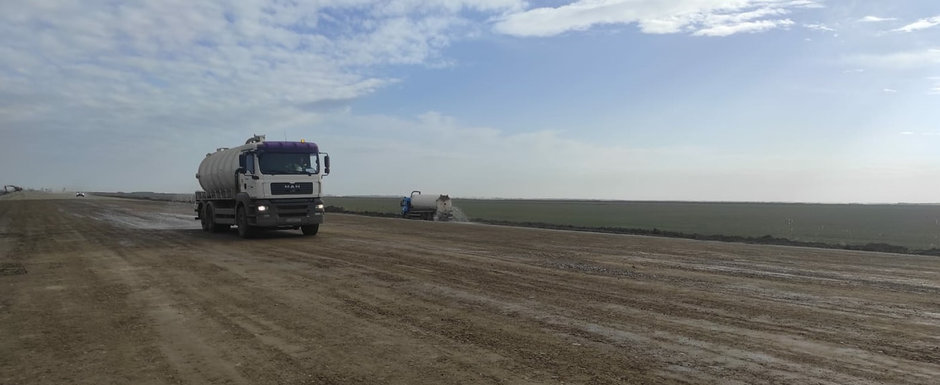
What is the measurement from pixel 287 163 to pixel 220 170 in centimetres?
420

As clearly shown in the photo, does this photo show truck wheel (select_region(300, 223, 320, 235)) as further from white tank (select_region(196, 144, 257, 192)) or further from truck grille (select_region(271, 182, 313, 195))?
white tank (select_region(196, 144, 257, 192))

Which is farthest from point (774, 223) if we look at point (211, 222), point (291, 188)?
point (211, 222)

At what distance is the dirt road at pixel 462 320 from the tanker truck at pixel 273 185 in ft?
16.7

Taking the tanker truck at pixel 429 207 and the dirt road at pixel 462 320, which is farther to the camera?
the tanker truck at pixel 429 207

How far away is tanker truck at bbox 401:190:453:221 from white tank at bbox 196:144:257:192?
17.8 m

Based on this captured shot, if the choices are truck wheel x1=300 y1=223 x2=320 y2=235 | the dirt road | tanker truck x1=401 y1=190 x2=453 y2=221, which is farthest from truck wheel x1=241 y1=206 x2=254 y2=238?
tanker truck x1=401 y1=190 x2=453 y2=221

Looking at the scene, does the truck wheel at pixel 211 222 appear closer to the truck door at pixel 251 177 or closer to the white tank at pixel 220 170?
the white tank at pixel 220 170

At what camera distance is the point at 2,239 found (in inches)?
837

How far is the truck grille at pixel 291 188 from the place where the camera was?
A: 19.8m

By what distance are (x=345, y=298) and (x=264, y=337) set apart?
8.19 ft

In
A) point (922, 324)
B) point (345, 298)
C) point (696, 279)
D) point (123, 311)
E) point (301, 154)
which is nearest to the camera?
point (922, 324)

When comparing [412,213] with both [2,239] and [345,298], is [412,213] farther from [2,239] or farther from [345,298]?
[345,298]

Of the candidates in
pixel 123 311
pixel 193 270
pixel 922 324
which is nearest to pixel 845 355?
pixel 922 324

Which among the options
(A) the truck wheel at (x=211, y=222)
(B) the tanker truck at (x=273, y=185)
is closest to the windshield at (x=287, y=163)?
(B) the tanker truck at (x=273, y=185)
